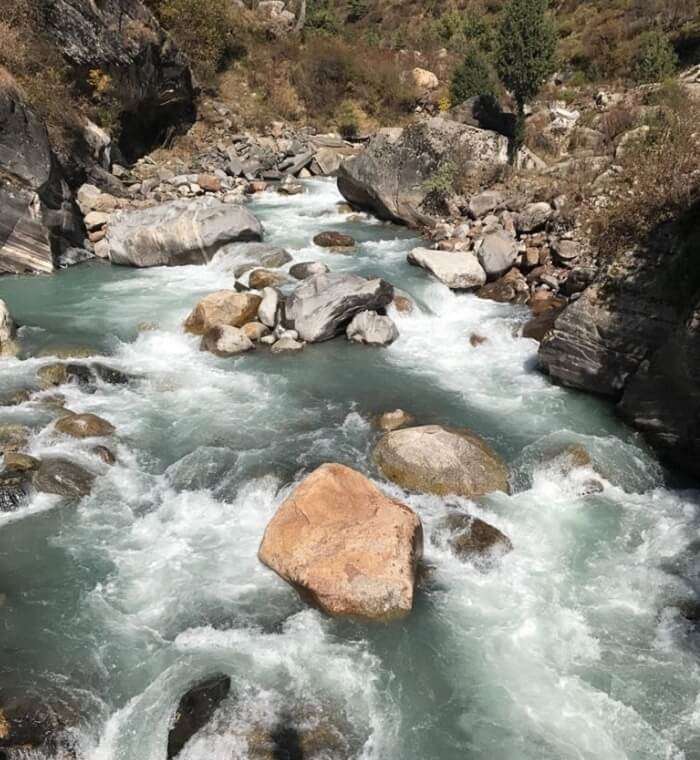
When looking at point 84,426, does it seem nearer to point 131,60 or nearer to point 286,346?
point 286,346

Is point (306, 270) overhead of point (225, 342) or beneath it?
overhead

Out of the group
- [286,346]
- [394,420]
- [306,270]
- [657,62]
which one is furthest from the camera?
[657,62]

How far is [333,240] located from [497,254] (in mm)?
5796

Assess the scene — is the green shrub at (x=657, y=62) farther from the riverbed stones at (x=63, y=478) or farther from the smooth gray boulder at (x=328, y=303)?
the riverbed stones at (x=63, y=478)

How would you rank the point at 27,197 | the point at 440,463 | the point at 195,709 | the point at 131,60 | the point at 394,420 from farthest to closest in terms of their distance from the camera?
the point at 131,60
the point at 27,197
the point at 394,420
the point at 440,463
the point at 195,709

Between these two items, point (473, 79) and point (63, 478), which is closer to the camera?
point (63, 478)

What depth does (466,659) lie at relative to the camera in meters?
7.78

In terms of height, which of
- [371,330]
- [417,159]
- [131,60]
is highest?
[131,60]

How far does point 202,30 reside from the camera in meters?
35.5

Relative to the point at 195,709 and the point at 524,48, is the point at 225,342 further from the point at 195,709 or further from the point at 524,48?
the point at 524,48

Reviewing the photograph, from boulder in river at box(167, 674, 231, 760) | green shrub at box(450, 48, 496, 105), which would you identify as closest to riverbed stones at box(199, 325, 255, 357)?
boulder in river at box(167, 674, 231, 760)

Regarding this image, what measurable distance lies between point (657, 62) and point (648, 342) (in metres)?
22.9

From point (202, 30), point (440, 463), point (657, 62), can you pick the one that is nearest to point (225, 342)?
point (440, 463)

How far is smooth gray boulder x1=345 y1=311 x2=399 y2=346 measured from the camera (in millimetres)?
15484
